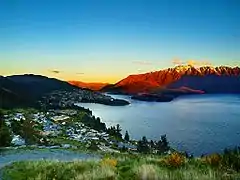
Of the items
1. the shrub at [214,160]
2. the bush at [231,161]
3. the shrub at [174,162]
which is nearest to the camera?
the bush at [231,161]

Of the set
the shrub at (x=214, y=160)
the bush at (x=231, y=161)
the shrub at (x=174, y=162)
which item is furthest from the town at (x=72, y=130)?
the bush at (x=231, y=161)

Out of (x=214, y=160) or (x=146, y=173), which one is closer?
(x=146, y=173)

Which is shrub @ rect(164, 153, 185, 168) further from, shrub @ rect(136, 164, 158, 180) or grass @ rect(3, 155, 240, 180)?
shrub @ rect(136, 164, 158, 180)

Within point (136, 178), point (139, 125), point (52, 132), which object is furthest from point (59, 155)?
point (139, 125)

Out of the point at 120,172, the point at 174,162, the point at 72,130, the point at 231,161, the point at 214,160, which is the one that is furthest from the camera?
the point at 72,130

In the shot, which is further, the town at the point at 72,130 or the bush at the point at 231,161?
the town at the point at 72,130

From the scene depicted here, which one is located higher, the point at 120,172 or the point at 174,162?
the point at 174,162

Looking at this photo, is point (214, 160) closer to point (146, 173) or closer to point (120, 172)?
point (120, 172)

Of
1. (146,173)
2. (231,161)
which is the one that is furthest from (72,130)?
(146,173)

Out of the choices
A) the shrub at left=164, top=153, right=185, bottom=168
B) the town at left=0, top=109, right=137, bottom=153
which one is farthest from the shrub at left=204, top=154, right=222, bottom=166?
the town at left=0, top=109, right=137, bottom=153

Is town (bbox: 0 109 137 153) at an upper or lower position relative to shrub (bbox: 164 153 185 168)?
lower

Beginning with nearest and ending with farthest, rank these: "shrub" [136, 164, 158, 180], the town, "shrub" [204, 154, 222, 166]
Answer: "shrub" [136, 164, 158, 180] < "shrub" [204, 154, 222, 166] < the town

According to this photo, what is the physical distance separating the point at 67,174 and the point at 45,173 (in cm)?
56

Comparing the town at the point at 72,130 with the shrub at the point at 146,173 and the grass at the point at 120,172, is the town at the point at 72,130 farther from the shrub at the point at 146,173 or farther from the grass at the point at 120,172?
the shrub at the point at 146,173
